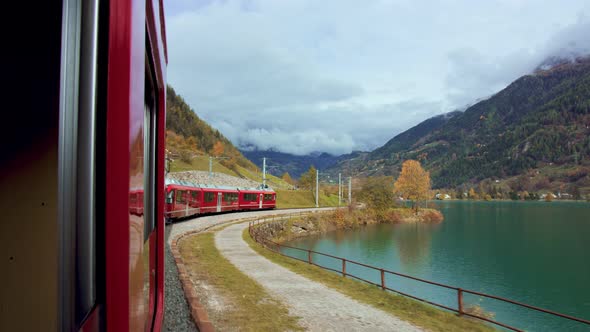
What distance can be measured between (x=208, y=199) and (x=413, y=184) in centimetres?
4444

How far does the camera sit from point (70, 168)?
3.05 ft

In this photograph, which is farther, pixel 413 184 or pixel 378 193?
pixel 413 184

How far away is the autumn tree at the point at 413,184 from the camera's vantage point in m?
67.0

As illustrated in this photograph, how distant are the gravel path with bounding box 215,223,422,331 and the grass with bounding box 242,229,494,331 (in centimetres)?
33

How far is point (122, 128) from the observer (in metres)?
1.02

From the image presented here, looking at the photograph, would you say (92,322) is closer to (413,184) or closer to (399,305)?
(399,305)

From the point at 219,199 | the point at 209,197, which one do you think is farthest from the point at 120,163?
the point at 219,199

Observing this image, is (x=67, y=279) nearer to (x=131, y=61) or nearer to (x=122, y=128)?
(x=122, y=128)

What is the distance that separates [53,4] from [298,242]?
34957 mm

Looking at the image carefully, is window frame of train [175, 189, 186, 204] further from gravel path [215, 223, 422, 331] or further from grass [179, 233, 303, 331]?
gravel path [215, 223, 422, 331]

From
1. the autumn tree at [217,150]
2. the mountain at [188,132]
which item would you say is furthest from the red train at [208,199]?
the autumn tree at [217,150]

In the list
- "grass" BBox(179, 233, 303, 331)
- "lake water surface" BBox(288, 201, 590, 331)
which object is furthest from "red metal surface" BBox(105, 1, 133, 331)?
"lake water surface" BBox(288, 201, 590, 331)

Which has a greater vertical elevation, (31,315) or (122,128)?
(122,128)

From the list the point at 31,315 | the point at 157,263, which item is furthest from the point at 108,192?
the point at 157,263
